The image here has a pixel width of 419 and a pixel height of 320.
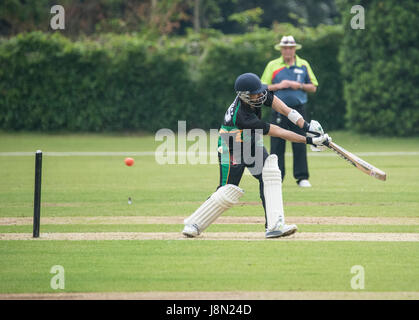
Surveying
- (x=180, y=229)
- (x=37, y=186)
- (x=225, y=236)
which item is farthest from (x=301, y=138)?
(x=37, y=186)

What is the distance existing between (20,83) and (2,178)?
449 inches

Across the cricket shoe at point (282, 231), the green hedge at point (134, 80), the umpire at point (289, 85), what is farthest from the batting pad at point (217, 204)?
the green hedge at point (134, 80)

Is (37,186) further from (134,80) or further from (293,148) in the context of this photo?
(134,80)

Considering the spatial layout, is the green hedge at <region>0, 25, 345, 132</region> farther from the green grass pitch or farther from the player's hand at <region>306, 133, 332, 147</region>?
the player's hand at <region>306, 133, 332, 147</region>

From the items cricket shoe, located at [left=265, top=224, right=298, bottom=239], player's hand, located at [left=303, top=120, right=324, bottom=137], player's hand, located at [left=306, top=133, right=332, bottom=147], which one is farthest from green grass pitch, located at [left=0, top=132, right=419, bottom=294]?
player's hand, located at [left=303, top=120, right=324, bottom=137]

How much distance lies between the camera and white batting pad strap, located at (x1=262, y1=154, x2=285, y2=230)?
9.31 m

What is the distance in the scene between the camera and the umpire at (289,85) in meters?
14.3

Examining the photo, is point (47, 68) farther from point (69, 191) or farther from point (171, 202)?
point (171, 202)

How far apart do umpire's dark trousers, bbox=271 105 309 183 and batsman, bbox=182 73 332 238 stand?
468 centimetres

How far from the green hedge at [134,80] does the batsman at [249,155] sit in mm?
18421

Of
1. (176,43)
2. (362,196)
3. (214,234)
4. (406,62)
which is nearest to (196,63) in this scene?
(176,43)

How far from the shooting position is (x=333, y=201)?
13.1 m

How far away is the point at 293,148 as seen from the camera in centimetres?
1460

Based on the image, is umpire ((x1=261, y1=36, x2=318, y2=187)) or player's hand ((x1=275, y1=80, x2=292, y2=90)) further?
umpire ((x1=261, y1=36, x2=318, y2=187))
